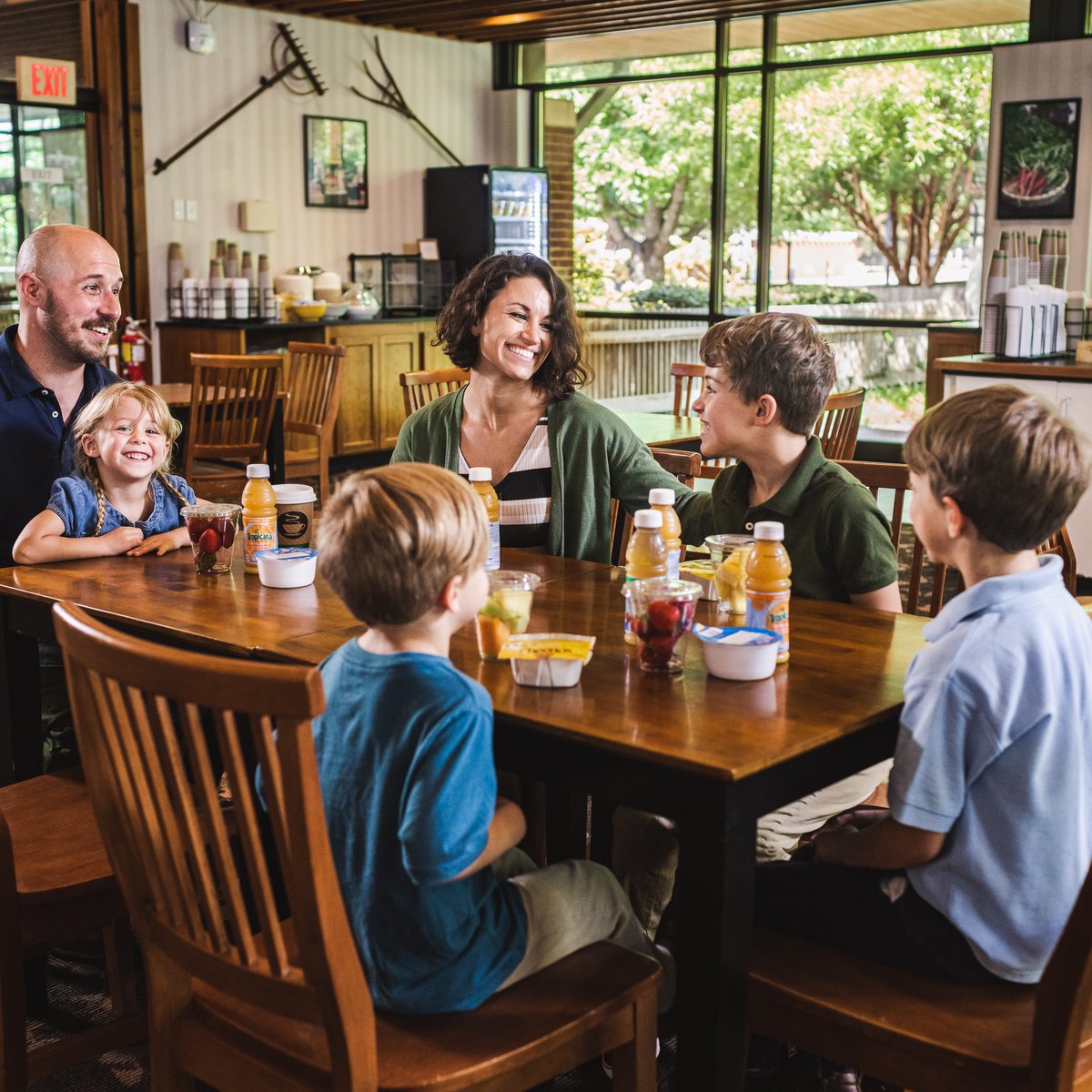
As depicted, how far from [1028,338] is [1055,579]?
4.58m

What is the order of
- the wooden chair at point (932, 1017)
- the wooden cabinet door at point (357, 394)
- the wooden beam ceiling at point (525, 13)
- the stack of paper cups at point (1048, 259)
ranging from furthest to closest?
the wooden cabinet door at point (357, 394), the wooden beam ceiling at point (525, 13), the stack of paper cups at point (1048, 259), the wooden chair at point (932, 1017)

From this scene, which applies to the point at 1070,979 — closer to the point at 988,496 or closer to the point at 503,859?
the point at 988,496

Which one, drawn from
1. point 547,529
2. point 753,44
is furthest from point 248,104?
point 547,529

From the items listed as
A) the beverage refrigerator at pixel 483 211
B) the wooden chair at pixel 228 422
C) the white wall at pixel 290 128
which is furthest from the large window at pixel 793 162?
the wooden chair at pixel 228 422

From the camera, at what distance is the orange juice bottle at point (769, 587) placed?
1.85 m

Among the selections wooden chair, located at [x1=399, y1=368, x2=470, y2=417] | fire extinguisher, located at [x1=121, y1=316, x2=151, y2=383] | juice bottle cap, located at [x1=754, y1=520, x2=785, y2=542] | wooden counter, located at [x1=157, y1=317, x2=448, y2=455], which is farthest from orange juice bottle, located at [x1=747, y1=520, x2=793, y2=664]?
wooden counter, located at [x1=157, y1=317, x2=448, y2=455]

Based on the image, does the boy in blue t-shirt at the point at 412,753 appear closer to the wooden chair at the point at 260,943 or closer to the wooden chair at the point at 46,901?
the wooden chair at the point at 260,943

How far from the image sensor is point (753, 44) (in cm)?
896

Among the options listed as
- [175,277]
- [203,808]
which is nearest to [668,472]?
[203,808]

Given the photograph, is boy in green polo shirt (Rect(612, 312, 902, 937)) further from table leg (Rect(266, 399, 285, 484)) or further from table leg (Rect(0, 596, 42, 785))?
table leg (Rect(266, 399, 285, 484))

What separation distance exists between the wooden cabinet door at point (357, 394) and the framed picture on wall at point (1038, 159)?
386 cm

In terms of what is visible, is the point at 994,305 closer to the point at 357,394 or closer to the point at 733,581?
the point at 357,394

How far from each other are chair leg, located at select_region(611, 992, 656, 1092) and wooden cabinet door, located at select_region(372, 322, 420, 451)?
7.22 m

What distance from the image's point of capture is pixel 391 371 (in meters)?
8.79
